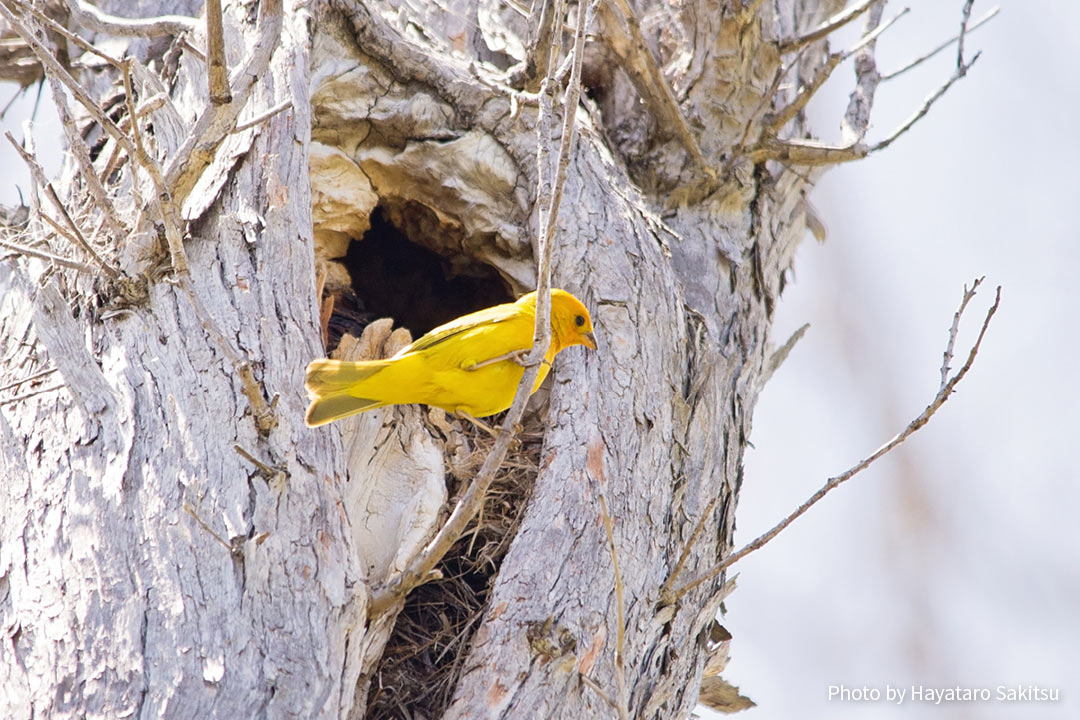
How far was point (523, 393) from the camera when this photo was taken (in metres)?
2.69

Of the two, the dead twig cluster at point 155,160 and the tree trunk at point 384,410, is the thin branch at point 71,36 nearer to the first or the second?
the dead twig cluster at point 155,160

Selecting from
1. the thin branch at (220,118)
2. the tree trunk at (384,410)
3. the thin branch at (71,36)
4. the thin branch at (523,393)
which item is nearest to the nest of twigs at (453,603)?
the tree trunk at (384,410)

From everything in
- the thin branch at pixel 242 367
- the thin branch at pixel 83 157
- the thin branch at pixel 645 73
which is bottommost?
the thin branch at pixel 242 367

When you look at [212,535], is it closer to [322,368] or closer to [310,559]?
[310,559]

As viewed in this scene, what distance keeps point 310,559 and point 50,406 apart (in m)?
1.04

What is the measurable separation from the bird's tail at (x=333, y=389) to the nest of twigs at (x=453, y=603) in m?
0.82

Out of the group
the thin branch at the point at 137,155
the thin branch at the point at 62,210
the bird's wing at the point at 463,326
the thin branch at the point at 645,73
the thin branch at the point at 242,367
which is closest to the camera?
the thin branch at the point at 242,367

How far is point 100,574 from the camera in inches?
103

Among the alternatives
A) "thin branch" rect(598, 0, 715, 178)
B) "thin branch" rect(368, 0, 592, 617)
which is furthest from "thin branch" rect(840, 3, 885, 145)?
"thin branch" rect(368, 0, 592, 617)

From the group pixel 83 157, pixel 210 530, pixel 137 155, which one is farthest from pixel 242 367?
pixel 83 157

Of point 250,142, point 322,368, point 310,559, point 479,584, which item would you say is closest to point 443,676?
point 479,584

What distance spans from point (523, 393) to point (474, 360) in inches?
42.2

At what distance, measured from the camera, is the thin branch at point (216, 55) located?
8.29ft

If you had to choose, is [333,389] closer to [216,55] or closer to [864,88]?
[216,55]
